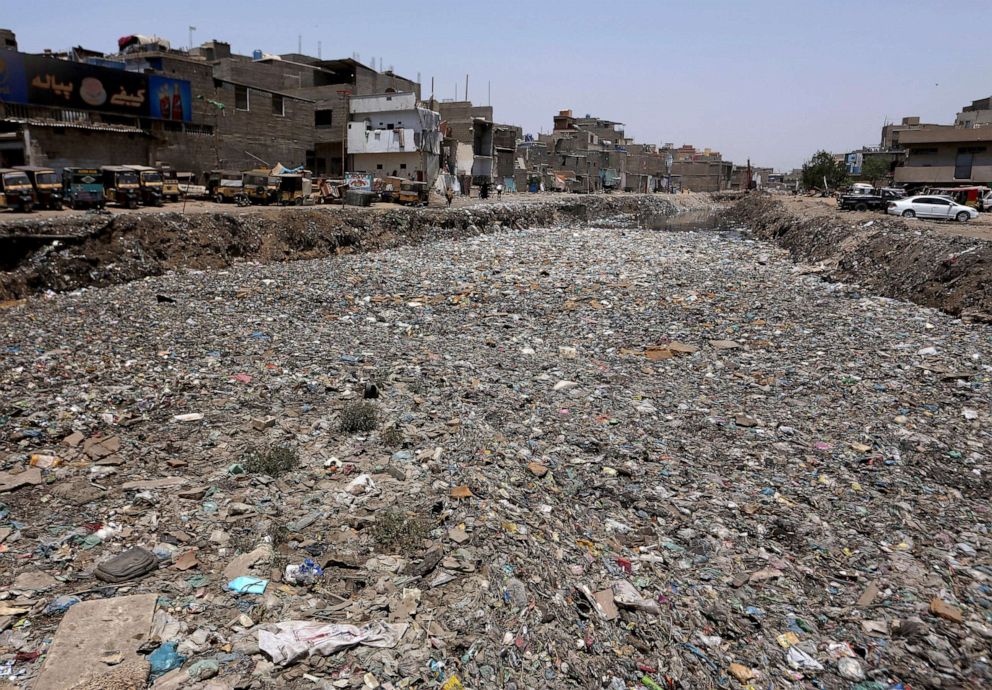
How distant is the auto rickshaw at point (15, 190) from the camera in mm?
16281

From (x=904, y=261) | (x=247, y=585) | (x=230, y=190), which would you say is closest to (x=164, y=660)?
(x=247, y=585)

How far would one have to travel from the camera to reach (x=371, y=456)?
6480mm

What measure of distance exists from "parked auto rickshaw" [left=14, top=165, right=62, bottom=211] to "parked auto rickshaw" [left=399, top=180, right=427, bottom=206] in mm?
13720

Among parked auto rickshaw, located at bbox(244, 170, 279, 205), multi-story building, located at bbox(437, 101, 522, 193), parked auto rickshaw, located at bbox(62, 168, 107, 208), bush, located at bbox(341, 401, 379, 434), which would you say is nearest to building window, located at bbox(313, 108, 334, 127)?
multi-story building, located at bbox(437, 101, 522, 193)

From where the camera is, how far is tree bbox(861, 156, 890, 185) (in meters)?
54.8

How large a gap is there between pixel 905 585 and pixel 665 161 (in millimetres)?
80569

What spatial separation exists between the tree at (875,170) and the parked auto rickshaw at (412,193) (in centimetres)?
4443

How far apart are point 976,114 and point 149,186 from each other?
250ft

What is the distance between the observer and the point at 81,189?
18234 millimetres

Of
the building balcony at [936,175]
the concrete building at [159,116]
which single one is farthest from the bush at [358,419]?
the building balcony at [936,175]

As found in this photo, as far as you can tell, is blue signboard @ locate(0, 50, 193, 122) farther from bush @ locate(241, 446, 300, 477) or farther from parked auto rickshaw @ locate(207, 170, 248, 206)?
bush @ locate(241, 446, 300, 477)

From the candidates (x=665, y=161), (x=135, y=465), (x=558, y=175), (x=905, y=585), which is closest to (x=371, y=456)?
(x=135, y=465)

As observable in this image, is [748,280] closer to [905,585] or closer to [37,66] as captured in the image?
[905,585]

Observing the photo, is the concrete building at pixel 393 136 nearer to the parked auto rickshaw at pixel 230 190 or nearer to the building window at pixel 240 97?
the building window at pixel 240 97
